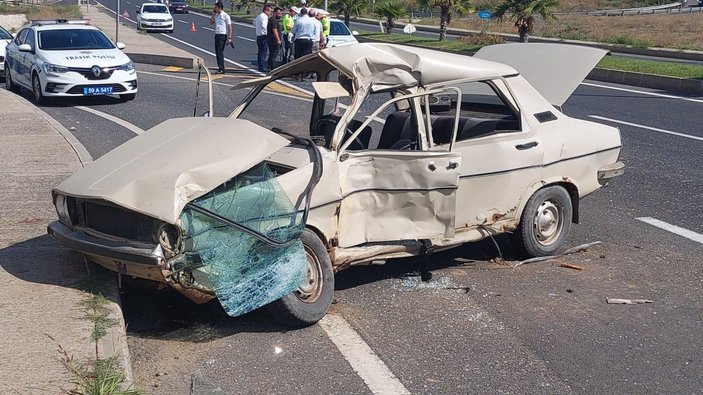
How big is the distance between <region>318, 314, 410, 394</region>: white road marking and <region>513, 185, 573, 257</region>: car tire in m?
1.92

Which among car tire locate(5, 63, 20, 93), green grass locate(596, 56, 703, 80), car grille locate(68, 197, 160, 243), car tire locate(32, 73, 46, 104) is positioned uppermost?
car grille locate(68, 197, 160, 243)

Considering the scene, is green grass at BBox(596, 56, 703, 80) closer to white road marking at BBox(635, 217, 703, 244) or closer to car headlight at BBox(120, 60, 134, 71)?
car headlight at BBox(120, 60, 134, 71)

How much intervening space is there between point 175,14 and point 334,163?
63.4 metres

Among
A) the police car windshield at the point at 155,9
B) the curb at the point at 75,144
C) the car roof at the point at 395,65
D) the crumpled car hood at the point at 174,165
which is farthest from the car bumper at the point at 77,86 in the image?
the police car windshield at the point at 155,9

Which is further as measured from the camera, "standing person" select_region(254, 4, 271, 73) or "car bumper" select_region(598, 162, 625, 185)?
"standing person" select_region(254, 4, 271, 73)

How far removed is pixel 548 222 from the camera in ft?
24.3

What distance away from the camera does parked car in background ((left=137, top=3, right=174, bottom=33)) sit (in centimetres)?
4438

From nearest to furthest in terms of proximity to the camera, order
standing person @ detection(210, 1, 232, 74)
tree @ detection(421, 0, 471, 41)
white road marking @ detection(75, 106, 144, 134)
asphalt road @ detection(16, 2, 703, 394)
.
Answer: asphalt road @ detection(16, 2, 703, 394), white road marking @ detection(75, 106, 144, 134), standing person @ detection(210, 1, 232, 74), tree @ detection(421, 0, 471, 41)

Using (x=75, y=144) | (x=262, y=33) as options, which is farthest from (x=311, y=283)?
(x=262, y=33)

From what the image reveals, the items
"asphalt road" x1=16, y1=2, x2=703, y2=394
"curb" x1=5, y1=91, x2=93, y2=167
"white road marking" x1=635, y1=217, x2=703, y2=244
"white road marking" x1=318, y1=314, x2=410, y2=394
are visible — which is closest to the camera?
"white road marking" x1=318, y1=314, x2=410, y2=394

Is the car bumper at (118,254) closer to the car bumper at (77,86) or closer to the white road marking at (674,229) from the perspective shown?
the white road marking at (674,229)

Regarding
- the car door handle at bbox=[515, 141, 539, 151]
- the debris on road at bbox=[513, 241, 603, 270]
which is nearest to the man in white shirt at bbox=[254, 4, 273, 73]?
the debris on road at bbox=[513, 241, 603, 270]

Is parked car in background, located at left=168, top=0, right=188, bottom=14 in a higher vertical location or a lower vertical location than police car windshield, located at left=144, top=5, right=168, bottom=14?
lower

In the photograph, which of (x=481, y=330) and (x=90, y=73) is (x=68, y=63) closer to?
(x=90, y=73)
